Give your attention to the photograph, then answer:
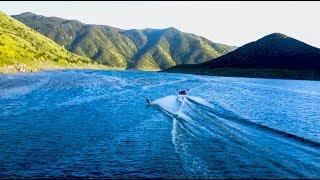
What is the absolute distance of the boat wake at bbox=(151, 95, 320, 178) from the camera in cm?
4494

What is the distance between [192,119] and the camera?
251 feet

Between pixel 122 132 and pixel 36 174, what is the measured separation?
2234 centimetres

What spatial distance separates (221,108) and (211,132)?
29149mm

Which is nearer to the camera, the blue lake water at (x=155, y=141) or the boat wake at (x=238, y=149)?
the blue lake water at (x=155, y=141)

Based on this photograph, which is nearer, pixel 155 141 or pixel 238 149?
pixel 238 149

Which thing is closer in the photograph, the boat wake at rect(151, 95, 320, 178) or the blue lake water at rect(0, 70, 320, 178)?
the blue lake water at rect(0, 70, 320, 178)

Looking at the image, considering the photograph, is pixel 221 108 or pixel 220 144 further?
pixel 221 108

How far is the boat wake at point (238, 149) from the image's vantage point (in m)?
44.9

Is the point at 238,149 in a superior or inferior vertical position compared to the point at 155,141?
superior

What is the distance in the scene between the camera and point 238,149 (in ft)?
178

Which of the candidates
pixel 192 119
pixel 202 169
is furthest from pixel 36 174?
pixel 192 119

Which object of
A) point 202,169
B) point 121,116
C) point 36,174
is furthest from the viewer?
point 121,116

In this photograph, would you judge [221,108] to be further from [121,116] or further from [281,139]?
[281,139]

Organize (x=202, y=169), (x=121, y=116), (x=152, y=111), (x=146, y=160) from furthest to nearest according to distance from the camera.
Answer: (x=152, y=111)
(x=121, y=116)
(x=146, y=160)
(x=202, y=169)
